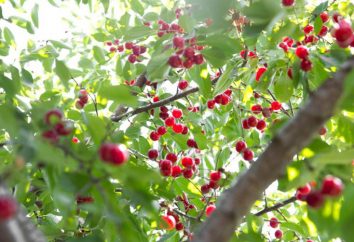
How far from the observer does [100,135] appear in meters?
1.39

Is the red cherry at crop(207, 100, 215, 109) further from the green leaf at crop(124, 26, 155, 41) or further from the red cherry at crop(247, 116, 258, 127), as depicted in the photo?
the green leaf at crop(124, 26, 155, 41)

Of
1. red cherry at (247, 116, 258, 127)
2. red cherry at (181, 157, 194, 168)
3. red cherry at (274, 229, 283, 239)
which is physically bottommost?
red cherry at (274, 229, 283, 239)

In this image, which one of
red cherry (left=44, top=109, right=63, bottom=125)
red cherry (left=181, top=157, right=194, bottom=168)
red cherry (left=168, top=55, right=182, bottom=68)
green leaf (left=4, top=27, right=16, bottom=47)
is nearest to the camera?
red cherry (left=44, top=109, right=63, bottom=125)

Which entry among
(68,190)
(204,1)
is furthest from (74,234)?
(204,1)

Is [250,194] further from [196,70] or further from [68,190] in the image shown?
[196,70]

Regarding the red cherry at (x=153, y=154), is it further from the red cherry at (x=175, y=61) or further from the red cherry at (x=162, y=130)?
the red cherry at (x=175, y=61)

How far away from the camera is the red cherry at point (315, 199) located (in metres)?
1.49

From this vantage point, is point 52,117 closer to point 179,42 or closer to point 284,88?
point 179,42

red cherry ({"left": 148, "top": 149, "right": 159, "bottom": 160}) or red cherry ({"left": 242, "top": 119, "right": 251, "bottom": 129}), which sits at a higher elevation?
red cherry ({"left": 242, "top": 119, "right": 251, "bottom": 129})

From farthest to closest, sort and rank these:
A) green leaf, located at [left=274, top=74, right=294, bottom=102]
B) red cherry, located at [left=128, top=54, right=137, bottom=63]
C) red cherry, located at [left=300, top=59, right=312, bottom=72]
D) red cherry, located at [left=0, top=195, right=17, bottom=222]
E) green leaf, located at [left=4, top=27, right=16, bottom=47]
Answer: red cherry, located at [left=128, top=54, right=137, bottom=63], green leaf, located at [left=4, top=27, right=16, bottom=47], green leaf, located at [left=274, top=74, right=294, bottom=102], red cherry, located at [left=300, top=59, right=312, bottom=72], red cherry, located at [left=0, top=195, right=17, bottom=222]

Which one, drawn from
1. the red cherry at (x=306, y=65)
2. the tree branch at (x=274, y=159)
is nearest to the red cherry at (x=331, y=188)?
the tree branch at (x=274, y=159)

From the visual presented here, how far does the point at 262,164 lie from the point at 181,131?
239 cm

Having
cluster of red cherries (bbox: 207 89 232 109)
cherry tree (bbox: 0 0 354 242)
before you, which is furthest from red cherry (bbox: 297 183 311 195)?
cluster of red cherries (bbox: 207 89 232 109)

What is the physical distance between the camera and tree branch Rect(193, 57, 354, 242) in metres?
1.17
